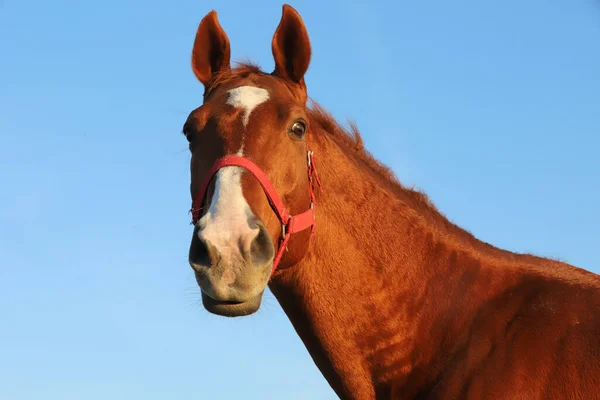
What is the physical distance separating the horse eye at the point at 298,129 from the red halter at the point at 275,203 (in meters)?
0.22

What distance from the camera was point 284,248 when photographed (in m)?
Result: 5.26

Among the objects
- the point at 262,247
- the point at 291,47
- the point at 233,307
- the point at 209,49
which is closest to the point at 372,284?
the point at 262,247

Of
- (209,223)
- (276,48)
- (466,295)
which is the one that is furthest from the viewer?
(276,48)

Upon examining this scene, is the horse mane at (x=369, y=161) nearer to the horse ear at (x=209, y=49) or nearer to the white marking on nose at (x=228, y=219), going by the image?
the horse ear at (x=209, y=49)

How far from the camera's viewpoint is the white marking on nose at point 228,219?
15.1 feet

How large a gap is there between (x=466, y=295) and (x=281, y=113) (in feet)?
6.50

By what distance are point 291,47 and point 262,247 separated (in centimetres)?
206

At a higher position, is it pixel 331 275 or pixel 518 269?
pixel 518 269

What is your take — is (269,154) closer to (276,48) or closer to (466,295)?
(276,48)

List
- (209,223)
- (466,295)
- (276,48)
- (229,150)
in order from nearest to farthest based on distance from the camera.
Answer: (209,223) → (229,150) → (466,295) → (276,48)

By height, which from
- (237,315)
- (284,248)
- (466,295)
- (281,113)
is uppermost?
(281,113)

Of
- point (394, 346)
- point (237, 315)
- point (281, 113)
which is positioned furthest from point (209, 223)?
point (394, 346)

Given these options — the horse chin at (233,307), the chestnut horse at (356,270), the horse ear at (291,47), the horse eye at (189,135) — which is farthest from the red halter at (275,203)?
the horse ear at (291,47)

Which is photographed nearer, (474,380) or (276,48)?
(474,380)
